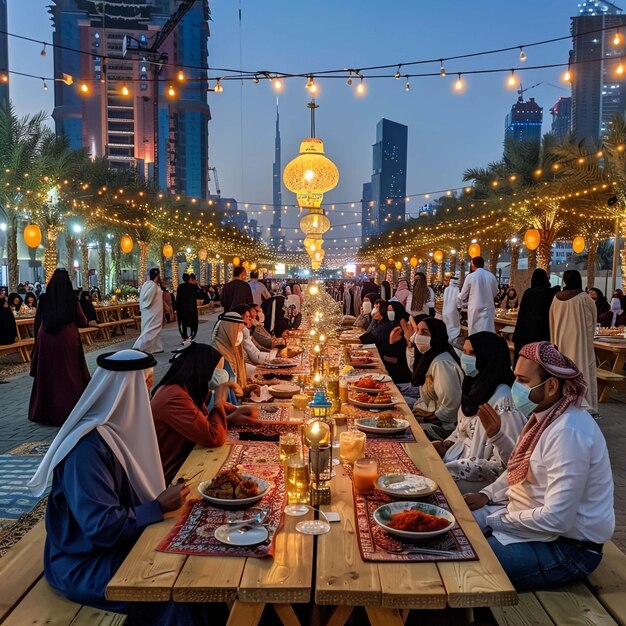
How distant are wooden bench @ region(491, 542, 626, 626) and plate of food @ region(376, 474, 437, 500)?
594 mm

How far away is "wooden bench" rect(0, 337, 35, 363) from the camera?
37.5ft

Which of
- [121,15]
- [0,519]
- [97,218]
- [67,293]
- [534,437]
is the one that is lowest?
[0,519]

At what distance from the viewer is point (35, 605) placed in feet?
7.92

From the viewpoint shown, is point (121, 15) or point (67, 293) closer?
point (67, 293)

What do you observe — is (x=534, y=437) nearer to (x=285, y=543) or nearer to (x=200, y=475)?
(x=285, y=543)

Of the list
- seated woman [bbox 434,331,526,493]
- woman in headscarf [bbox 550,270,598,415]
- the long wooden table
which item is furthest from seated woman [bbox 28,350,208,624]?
woman in headscarf [bbox 550,270,598,415]

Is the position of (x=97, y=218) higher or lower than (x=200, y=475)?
higher

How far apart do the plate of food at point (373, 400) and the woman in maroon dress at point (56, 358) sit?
175 inches

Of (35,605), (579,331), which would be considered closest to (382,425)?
(35,605)

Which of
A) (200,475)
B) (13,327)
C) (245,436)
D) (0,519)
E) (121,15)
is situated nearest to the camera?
(200,475)

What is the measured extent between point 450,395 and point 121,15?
97.1m

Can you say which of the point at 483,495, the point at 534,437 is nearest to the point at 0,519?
the point at 483,495

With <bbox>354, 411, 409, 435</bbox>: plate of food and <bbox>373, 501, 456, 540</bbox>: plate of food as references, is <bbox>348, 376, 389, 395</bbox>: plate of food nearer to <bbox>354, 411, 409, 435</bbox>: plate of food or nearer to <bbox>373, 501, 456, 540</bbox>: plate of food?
<bbox>354, 411, 409, 435</bbox>: plate of food

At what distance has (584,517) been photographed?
2.60 meters
